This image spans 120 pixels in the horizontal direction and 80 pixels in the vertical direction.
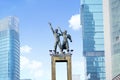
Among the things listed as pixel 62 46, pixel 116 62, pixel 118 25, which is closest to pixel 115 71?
pixel 116 62

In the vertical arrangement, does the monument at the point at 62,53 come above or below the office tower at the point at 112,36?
below

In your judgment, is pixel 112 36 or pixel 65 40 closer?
pixel 65 40

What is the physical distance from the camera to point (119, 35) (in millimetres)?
113188

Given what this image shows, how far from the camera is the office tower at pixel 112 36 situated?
11481 cm

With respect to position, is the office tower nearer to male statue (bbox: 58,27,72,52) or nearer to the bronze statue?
the bronze statue

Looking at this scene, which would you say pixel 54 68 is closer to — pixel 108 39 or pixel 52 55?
pixel 52 55

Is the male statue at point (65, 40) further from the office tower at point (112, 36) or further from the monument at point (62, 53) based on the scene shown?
the office tower at point (112, 36)

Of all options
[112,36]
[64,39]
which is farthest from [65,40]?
[112,36]

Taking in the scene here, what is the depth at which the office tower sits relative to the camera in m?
115

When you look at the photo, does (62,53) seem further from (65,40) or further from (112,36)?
(112,36)

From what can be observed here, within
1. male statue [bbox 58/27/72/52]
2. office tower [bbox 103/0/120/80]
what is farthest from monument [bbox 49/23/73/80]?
office tower [bbox 103/0/120/80]

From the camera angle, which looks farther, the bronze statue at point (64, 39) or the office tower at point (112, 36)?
the office tower at point (112, 36)

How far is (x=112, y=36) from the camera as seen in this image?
11712 centimetres

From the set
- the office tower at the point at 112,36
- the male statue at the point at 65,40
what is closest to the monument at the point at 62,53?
the male statue at the point at 65,40
